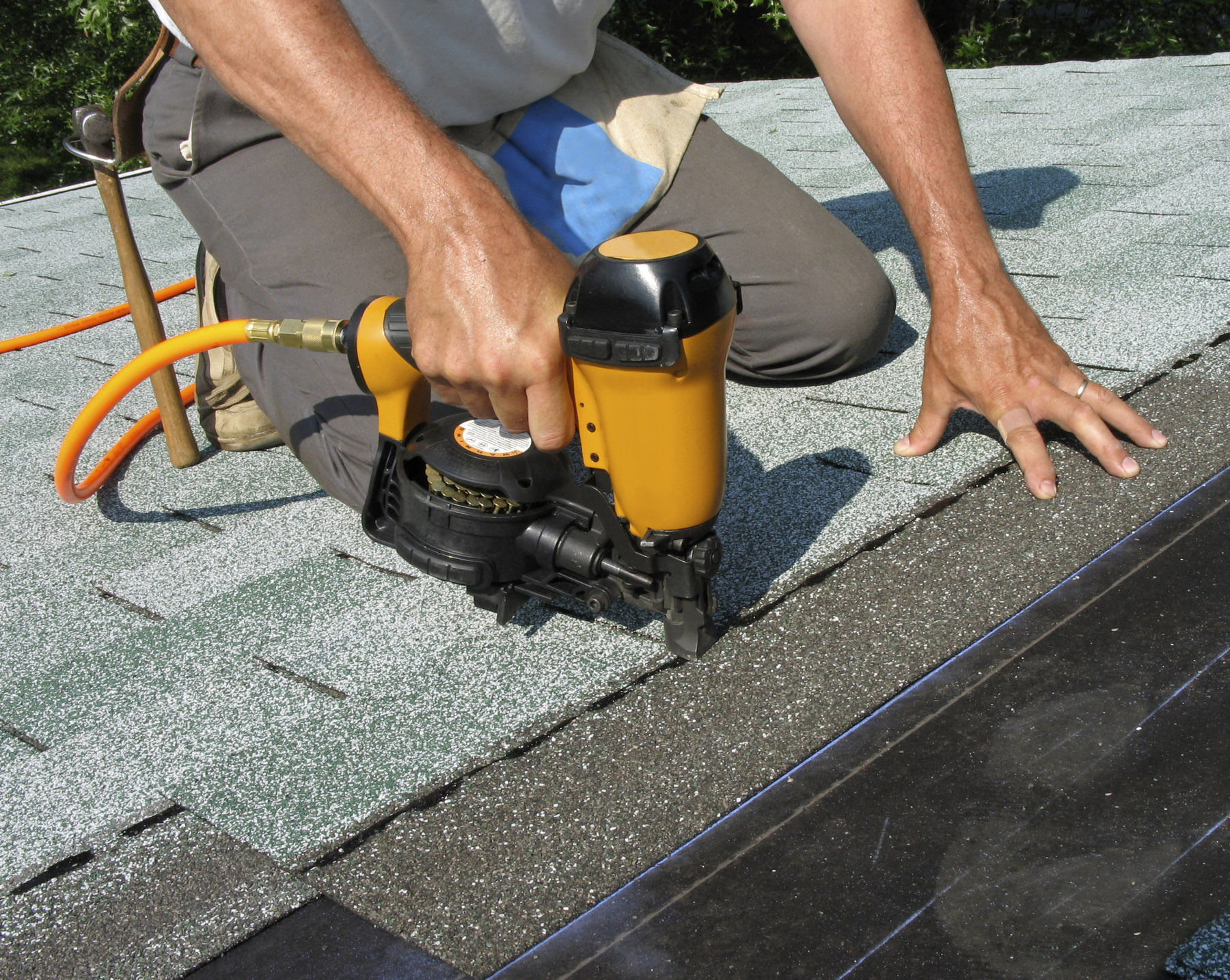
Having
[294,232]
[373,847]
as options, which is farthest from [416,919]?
[294,232]

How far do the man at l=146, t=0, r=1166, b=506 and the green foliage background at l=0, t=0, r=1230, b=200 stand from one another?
16.0ft

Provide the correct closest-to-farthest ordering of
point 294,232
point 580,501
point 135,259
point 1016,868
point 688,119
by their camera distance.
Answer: point 1016,868 → point 580,501 → point 294,232 → point 135,259 → point 688,119

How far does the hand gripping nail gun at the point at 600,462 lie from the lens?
110cm

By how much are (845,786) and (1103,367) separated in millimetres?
1132

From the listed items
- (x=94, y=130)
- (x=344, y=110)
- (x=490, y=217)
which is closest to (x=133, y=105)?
(x=94, y=130)

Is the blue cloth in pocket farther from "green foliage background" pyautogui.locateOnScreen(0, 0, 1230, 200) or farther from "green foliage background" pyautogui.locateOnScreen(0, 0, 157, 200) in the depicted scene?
"green foliage background" pyautogui.locateOnScreen(0, 0, 157, 200)

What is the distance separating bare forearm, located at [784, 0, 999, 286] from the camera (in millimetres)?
1694

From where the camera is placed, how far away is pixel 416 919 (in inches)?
41.0

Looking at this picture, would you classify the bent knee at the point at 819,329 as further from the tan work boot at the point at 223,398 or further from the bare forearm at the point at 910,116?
the tan work boot at the point at 223,398

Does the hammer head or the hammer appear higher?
the hammer head

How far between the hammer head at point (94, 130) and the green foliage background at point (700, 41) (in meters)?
5.07

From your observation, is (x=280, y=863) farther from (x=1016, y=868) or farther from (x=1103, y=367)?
(x=1103, y=367)

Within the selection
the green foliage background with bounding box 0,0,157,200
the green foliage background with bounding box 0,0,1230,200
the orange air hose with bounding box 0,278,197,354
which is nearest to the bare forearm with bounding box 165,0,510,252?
the orange air hose with bounding box 0,278,197,354

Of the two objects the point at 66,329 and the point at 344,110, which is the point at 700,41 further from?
the point at 344,110
